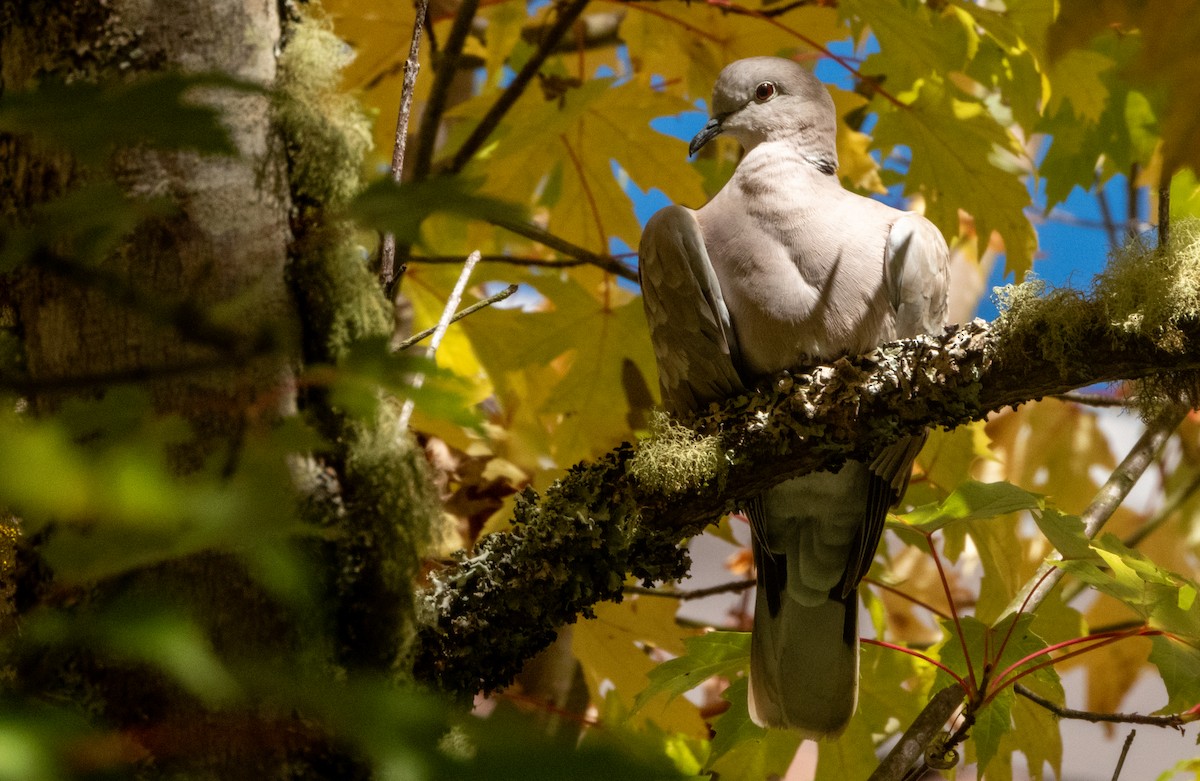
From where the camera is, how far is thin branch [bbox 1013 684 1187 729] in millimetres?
1672

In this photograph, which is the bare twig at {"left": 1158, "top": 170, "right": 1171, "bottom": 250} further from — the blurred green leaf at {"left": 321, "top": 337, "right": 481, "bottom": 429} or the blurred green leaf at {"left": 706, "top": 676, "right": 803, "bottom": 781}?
the blurred green leaf at {"left": 321, "top": 337, "right": 481, "bottom": 429}

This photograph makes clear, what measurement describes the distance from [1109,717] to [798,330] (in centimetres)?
81

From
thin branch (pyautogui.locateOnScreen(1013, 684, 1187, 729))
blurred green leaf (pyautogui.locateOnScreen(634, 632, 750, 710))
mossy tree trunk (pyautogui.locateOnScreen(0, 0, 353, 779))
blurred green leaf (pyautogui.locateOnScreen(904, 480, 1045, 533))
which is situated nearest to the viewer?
mossy tree trunk (pyautogui.locateOnScreen(0, 0, 353, 779))

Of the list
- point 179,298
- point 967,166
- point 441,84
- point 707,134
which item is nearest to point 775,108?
point 707,134

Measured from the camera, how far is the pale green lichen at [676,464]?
1.45 m

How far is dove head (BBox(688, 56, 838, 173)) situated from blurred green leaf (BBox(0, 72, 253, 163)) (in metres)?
1.77

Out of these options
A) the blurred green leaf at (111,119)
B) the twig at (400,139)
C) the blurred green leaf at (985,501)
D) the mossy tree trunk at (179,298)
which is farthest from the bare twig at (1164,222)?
the blurred green leaf at (111,119)

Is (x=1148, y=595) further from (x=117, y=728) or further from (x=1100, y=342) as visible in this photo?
(x=117, y=728)

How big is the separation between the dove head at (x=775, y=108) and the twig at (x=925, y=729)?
1067mm

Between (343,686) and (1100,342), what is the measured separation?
1.14 m

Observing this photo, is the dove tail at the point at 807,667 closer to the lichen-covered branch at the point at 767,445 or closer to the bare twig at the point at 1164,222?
the lichen-covered branch at the point at 767,445

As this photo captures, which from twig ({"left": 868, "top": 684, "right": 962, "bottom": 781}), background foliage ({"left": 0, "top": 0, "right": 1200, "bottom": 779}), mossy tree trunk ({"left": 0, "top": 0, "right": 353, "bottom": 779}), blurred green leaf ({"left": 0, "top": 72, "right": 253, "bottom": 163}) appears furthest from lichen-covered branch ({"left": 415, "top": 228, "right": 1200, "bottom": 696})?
blurred green leaf ({"left": 0, "top": 72, "right": 253, "bottom": 163})

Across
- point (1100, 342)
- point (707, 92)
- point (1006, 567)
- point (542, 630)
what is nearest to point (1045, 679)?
point (1006, 567)

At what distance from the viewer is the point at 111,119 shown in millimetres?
525
